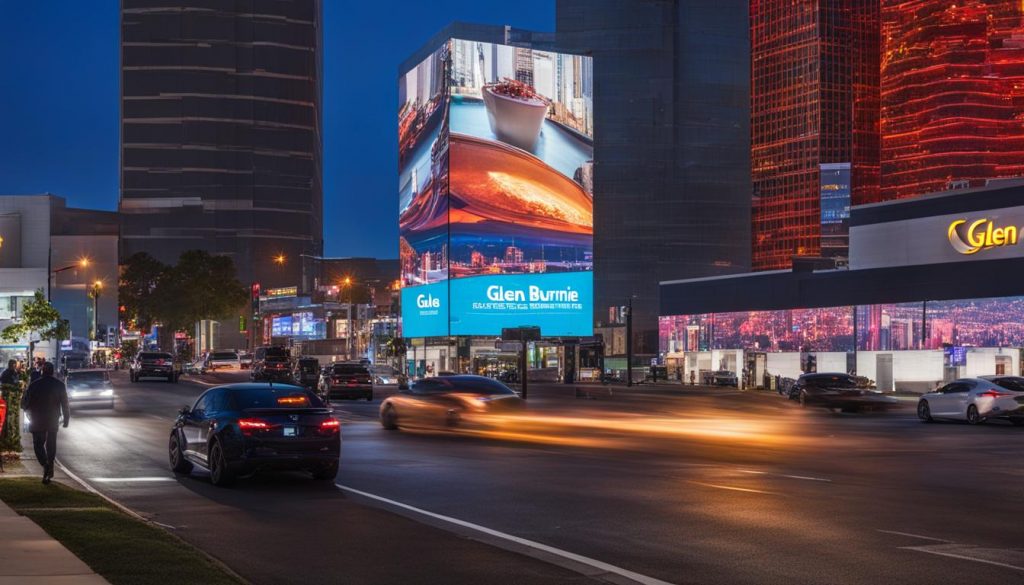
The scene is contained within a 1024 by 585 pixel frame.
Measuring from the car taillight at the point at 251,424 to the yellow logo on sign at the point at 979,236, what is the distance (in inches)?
2175

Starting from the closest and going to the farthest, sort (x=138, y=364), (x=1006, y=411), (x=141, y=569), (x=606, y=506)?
(x=141, y=569)
(x=606, y=506)
(x=1006, y=411)
(x=138, y=364)

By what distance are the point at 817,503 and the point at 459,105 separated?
8421 cm

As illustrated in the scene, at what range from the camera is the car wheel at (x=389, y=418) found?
3366 centimetres

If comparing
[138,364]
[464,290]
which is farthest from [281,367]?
[464,290]

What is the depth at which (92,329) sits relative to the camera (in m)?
151

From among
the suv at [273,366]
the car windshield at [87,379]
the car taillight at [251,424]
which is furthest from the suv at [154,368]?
the car taillight at [251,424]

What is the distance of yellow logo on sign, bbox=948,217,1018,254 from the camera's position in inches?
2606

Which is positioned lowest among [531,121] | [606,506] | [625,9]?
[606,506]

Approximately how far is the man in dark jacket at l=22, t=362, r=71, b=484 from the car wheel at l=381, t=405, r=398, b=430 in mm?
13862

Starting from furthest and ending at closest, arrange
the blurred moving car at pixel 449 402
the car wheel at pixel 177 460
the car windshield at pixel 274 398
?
the blurred moving car at pixel 449 402 < the car wheel at pixel 177 460 < the car windshield at pixel 274 398

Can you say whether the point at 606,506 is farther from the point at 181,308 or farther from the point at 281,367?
the point at 181,308

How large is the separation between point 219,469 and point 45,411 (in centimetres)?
288

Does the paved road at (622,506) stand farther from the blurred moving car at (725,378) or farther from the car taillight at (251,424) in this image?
the blurred moving car at (725,378)

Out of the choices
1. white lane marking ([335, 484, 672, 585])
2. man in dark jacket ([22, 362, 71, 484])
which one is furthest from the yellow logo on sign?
man in dark jacket ([22, 362, 71, 484])
